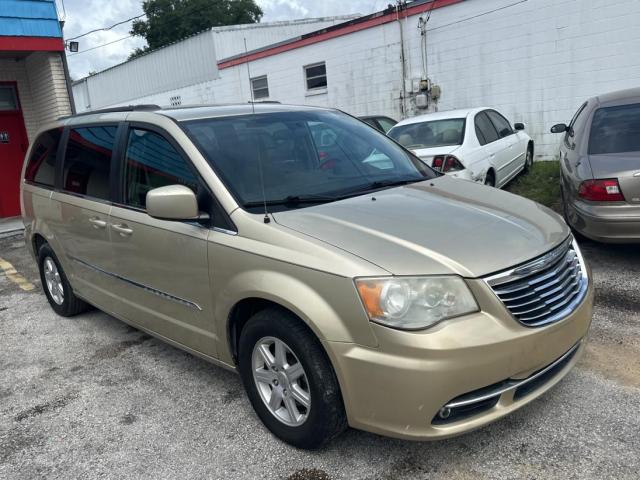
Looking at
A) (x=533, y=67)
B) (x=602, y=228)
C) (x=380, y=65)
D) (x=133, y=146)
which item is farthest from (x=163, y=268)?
(x=380, y=65)

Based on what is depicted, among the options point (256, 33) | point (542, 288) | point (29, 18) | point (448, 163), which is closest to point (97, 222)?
point (542, 288)

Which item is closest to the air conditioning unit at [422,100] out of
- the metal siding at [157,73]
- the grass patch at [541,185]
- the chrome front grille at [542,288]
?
the grass patch at [541,185]

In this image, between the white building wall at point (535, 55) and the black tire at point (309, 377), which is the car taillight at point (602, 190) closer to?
the black tire at point (309, 377)

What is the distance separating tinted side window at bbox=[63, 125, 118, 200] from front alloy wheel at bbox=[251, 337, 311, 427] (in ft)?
6.02

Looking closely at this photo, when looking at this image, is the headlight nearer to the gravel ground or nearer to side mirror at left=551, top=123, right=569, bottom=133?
the gravel ground

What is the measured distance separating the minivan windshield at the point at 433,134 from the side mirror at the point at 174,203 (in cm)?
514

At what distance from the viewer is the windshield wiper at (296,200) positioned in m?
2.98

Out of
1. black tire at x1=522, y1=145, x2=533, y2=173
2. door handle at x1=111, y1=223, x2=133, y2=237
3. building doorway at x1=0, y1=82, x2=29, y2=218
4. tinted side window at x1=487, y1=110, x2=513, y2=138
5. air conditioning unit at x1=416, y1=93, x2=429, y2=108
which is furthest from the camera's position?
air conditioning unit at x1=416, y1=93, x2=429, y2=108

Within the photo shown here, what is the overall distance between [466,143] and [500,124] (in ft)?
5.97

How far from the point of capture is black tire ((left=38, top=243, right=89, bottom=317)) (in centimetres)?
493

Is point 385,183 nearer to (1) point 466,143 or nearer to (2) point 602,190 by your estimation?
(2) point 602,190

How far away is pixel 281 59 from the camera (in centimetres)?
1606

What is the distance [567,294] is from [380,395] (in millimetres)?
1104

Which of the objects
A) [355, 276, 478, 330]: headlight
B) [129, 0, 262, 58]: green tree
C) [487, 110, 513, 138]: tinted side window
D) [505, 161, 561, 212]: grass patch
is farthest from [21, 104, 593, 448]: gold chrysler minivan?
[129, 0, 262, 58]: green tree
